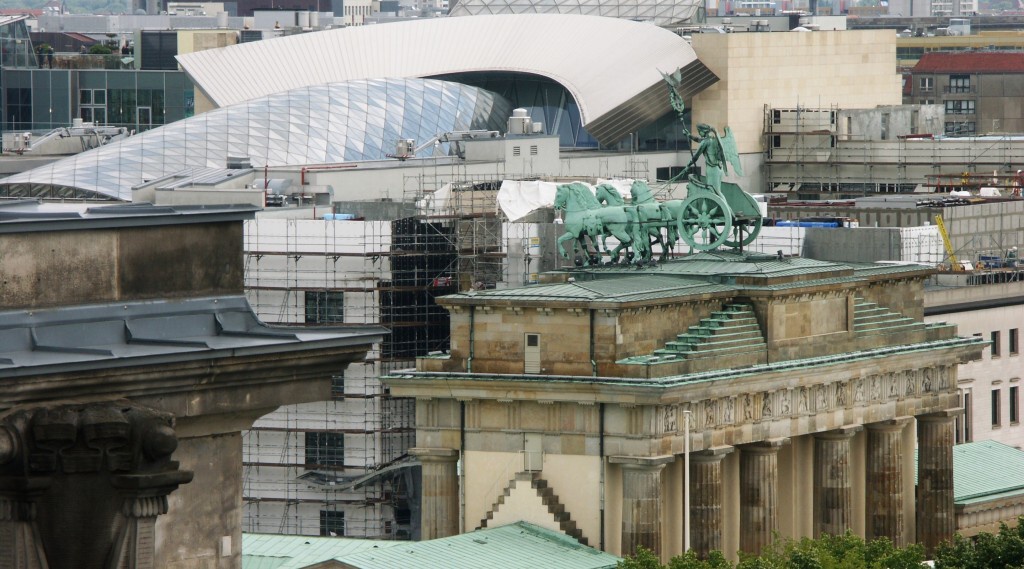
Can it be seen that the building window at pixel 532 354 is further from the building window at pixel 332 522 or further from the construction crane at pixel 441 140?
the construction crane at pixel 441 140

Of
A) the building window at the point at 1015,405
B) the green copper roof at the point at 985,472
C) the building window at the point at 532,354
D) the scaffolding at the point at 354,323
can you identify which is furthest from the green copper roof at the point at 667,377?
the building window at the point at 1015,405

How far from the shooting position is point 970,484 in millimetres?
107125

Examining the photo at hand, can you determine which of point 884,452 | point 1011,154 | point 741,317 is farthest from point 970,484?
point 1011,154

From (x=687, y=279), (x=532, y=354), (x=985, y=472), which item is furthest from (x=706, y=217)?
(x=985, y=472)

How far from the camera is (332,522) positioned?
11912 cm

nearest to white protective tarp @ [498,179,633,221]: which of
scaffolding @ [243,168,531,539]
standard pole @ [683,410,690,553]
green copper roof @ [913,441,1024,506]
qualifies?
scaffolding @ [243,168,531,539]

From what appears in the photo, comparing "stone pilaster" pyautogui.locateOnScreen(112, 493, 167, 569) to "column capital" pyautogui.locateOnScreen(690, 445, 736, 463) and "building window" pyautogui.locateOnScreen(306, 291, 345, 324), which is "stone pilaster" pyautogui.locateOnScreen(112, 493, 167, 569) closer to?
"column capital" pyautogui.locateOnScreen(690, 445, 736, 463)

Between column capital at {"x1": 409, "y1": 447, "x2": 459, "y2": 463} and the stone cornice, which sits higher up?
the stone cornice

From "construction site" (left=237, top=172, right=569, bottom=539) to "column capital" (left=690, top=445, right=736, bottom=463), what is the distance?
26.3 meters

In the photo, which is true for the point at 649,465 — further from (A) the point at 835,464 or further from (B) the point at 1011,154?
(B) the point at 1011,154

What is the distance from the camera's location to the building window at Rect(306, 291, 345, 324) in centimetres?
12125

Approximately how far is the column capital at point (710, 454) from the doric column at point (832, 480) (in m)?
7.55

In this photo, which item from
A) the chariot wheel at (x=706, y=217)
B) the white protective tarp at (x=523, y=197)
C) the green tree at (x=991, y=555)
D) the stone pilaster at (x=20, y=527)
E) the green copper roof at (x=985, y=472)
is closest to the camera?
the stone pilaster at (x=20, y=527)

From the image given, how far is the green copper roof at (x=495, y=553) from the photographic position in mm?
77688
